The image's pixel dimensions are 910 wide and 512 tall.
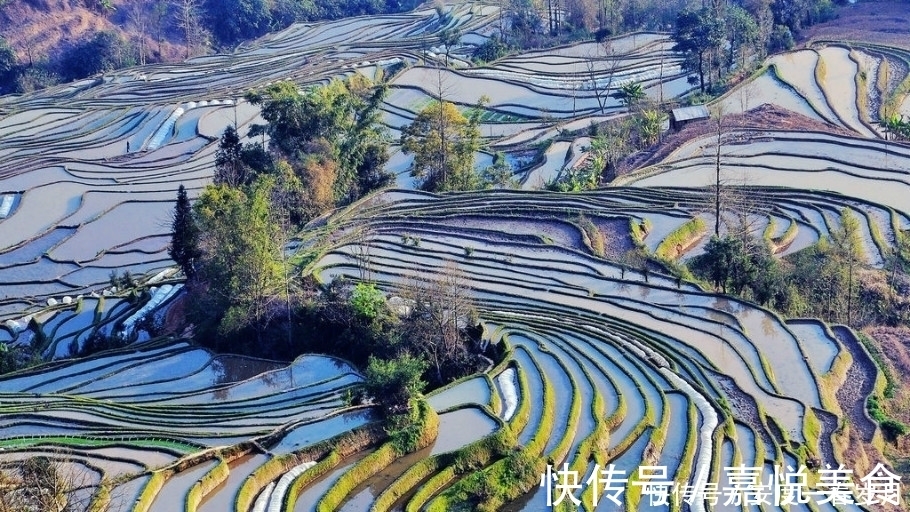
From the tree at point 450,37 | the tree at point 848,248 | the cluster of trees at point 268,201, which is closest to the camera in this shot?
the cluster of trees at point 268,201

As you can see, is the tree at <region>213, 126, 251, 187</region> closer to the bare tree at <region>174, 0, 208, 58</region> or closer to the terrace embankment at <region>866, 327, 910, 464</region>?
the terrace embankment at <region>866, 327, 910, 464</region>

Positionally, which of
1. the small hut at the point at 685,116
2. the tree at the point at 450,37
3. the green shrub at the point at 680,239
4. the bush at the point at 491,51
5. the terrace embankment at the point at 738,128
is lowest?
the green shrub at the point at 680,239

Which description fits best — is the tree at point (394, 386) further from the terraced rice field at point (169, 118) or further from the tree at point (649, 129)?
the tree at point (649, 129)

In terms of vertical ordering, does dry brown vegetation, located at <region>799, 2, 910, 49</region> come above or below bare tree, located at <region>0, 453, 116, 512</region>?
below

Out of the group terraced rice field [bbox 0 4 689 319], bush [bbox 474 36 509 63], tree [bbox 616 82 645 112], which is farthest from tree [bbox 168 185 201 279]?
bush [bbox 474 36 509 63]

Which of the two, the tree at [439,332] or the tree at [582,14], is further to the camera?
the tree at [582,14]

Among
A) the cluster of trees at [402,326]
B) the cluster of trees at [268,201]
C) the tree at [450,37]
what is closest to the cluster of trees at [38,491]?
the cluster of trees at [402,326]

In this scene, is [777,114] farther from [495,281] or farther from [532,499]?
[532,499]

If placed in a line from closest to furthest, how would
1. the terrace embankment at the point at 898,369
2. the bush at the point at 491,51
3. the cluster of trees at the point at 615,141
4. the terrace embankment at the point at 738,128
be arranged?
the terrace embankment at the point at 898,369 → the cluster of trees at the point at 615,141 → the terrace embankment at the point at 738,128 → the bush at the point at 491,51
